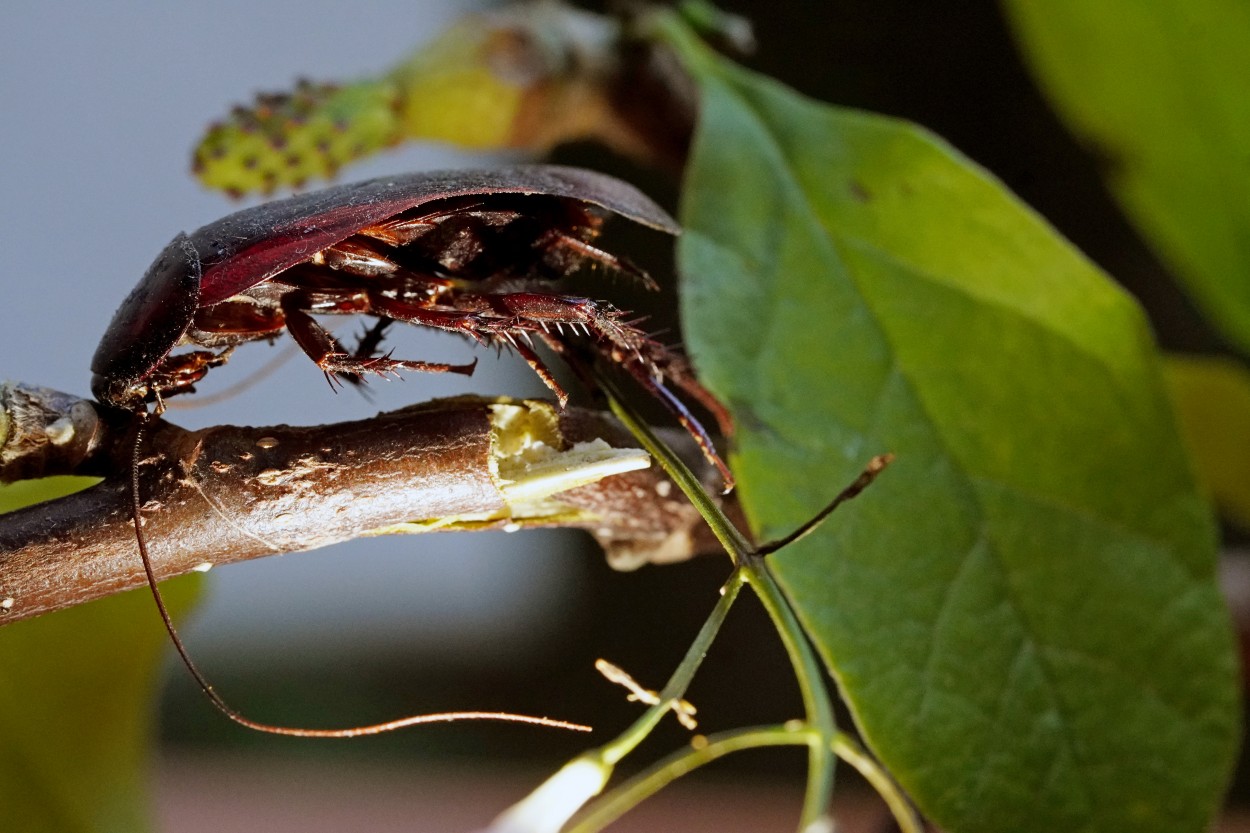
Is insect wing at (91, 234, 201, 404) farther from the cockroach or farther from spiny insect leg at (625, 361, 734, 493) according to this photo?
spiny insect leg at (625, 361, 734, 493)

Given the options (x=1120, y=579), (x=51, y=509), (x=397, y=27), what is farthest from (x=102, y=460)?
(x=397, y=27)

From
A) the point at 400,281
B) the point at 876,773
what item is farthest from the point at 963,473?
the point at 400,281

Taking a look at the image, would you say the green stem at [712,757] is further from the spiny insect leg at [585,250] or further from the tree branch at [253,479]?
the spiny insect leg at [585,250]

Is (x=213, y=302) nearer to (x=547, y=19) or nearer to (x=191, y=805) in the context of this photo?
(x=547, y=19)

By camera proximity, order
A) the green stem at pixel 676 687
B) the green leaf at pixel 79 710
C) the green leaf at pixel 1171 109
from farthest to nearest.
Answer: the green leaf at pixel 1171 109
the green leaf at pixel 79 710
the green stem at pixel 676 687

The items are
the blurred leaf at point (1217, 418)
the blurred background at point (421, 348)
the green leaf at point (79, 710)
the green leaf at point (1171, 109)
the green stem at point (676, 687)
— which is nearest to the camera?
the green stem at point (676, 687)

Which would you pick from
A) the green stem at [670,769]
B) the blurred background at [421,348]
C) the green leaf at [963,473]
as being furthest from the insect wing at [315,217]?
the blurred background at [421,348]

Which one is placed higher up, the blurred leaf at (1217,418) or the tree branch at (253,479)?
the tree branch at (253,479)
